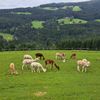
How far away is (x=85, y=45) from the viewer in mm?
132500

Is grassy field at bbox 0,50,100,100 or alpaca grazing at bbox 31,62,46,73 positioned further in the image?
Result: alpaca grazing at bbox 31,62,46,73

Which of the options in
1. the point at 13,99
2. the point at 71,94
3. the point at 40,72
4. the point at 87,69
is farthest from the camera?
the point at 87,69

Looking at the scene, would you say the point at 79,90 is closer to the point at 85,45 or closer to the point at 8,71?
the point at 8,71

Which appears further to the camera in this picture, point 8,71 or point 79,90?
point 8,71

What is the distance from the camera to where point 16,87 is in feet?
111

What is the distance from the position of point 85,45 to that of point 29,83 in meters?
97.9

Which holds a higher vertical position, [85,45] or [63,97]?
[63,97]

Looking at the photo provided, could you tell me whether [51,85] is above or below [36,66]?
above

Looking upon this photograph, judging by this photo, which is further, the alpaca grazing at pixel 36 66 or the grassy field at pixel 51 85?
the alpaca grazing at pixel 36 66

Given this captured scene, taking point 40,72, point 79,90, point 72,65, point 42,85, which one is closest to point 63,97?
point 79,90

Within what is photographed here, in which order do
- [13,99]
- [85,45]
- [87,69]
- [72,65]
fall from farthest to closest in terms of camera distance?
[85,45] < [72,65] < [87,69] < [13,99]

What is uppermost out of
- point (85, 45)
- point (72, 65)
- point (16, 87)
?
point (16, 87)

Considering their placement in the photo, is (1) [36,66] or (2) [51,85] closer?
(2) [51,85]

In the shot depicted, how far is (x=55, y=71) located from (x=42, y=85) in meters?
11.4
